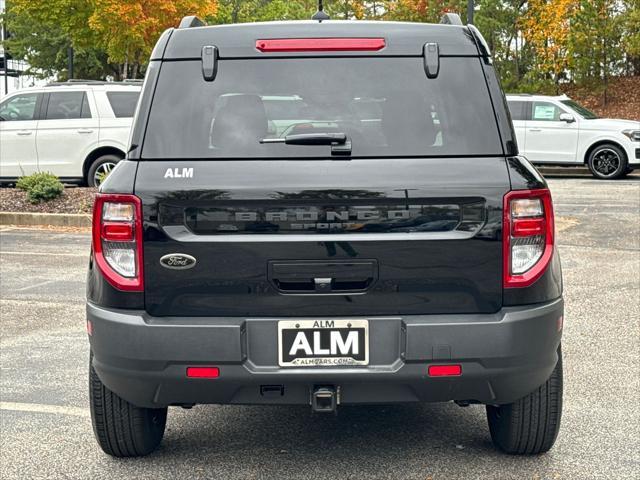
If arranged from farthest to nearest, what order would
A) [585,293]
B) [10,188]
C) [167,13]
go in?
[167,13]
[10,188]
[585,293]

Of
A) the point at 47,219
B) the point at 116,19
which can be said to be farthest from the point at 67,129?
the point at 116,19

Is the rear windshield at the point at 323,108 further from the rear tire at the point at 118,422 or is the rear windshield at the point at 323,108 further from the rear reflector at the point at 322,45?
the rear tire at the point at 118,422

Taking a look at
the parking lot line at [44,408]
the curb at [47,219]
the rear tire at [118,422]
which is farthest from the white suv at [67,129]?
the rear tire at [118,422]

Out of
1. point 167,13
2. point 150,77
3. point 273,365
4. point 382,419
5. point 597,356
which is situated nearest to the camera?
point 273,365

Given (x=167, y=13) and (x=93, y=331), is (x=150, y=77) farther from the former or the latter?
(x=167, y=13)

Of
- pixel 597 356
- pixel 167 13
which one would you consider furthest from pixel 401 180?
pixel 167 13

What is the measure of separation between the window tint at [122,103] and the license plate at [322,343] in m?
12.8

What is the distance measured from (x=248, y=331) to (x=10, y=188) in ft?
45.0

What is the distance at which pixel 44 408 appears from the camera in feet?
17.0

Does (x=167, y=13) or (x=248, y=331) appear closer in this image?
(x=248, y=331)

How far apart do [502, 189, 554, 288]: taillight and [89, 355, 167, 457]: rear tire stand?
1694 mm

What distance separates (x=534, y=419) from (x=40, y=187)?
11.5m

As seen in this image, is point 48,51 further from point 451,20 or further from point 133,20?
point 451,20

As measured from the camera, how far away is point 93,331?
12.4 ft
